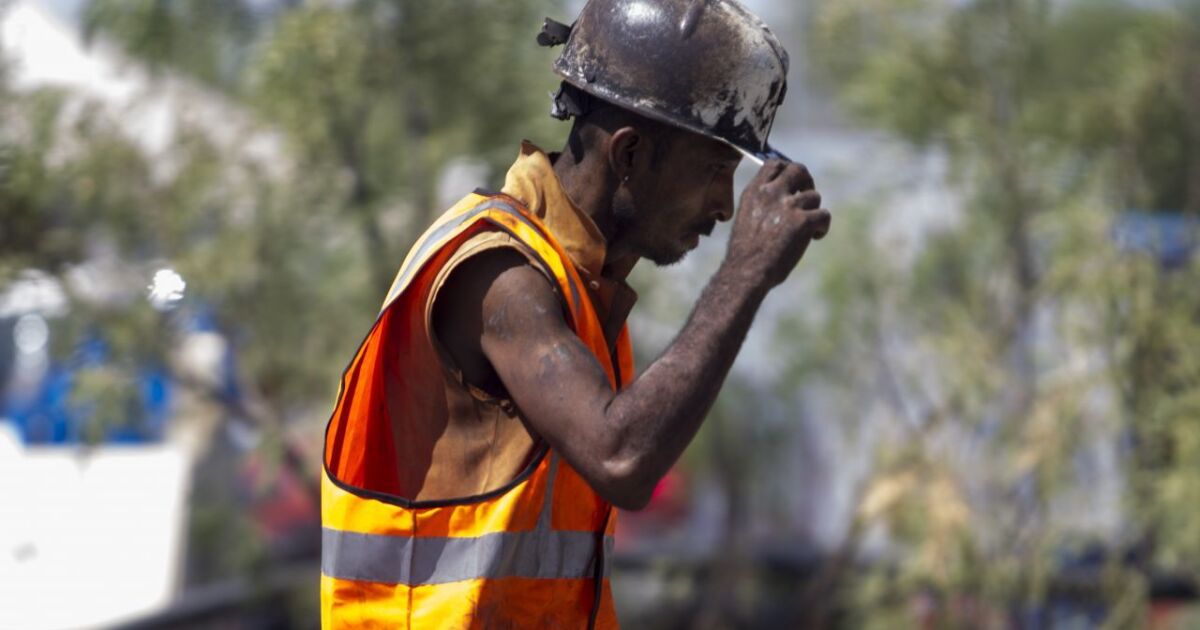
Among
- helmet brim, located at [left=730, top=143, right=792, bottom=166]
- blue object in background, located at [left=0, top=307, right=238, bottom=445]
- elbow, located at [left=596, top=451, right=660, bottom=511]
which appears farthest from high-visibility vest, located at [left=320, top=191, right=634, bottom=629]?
blue object in background, located at [left=0, top=307, right=238, bottom=445]

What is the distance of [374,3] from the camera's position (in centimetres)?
705

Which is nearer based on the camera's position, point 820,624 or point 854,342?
point 854,342

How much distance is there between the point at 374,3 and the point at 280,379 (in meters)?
1.82

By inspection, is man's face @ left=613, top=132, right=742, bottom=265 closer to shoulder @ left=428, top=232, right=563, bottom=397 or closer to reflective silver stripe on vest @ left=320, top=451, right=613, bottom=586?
shoulder @ left=428, top=232, right=563, bottom=397

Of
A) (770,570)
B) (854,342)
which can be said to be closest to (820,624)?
(770,570)

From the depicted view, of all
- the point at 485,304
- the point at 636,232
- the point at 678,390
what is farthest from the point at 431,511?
the point at 636,232

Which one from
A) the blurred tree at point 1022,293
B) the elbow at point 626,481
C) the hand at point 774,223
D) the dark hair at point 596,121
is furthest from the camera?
the blurred tree at point 1022,293

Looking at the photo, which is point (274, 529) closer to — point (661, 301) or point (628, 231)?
point (661, 301)

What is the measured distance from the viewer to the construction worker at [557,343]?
2.25 meters

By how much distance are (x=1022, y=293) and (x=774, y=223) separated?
6.23 metres

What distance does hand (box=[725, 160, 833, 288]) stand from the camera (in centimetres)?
228

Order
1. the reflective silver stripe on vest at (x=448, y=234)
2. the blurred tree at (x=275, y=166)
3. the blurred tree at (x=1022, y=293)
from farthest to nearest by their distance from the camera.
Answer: the blurred tree at (x=1022, y=293), the blurred tree at (x=275, y=166), the reflective silver stripe on vest at (x=448, y=234)

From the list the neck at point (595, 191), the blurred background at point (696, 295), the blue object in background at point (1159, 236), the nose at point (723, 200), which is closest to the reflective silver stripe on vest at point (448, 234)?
the neck at point (595, 191)

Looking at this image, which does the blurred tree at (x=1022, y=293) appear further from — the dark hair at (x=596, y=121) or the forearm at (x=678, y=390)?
the forearm at (x=678, y=390)
